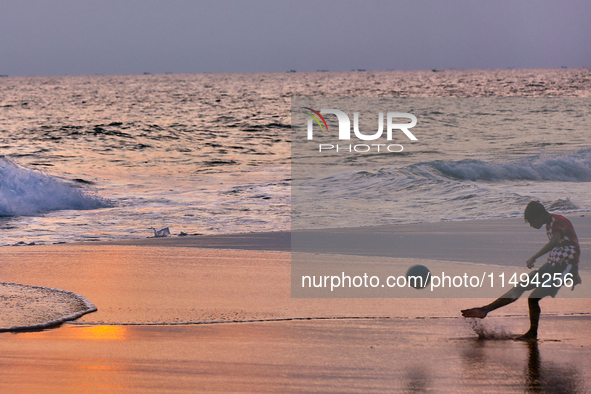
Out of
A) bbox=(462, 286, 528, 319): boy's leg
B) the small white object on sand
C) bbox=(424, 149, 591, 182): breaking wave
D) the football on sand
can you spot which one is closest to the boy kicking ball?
bbox=(462, 286, 528, 319): boy's leg

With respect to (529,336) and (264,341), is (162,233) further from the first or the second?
(529,336)

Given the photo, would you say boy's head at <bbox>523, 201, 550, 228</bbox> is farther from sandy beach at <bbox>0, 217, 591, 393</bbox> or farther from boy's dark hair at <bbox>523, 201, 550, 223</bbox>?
sandy beach at <bbox>0, 217, 591, 393</bbox>

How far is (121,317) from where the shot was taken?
602 centimetres

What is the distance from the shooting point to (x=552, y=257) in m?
5.17

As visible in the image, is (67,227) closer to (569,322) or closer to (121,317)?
(121,317)

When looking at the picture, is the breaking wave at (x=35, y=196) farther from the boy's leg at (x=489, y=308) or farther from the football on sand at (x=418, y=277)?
the boy's leg at (x=489, y=308)

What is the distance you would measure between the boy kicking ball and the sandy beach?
0.35 m

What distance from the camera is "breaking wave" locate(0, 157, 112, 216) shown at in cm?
1505

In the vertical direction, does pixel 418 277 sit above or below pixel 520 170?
below

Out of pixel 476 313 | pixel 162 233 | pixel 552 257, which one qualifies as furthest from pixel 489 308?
pixel 162 233

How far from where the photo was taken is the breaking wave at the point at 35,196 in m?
15.0

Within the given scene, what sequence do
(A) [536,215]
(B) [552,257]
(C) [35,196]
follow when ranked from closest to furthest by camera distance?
1. (A) [536,215]
2. (B) [552,257]
3. (C) [35,196]

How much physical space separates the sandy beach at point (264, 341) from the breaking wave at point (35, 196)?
7.22 m

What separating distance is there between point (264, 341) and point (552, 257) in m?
2.30
